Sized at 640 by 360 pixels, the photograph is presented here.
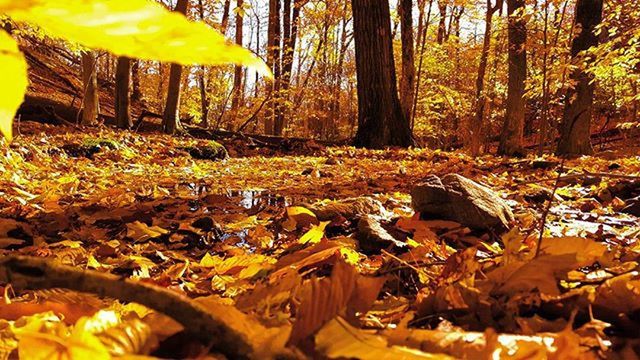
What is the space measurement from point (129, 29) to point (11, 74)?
10 centimetres

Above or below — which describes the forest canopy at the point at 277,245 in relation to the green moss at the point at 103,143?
below

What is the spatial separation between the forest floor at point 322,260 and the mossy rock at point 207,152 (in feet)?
4.98

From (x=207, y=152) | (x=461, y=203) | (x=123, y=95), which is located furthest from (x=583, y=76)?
(x=123, y=95)

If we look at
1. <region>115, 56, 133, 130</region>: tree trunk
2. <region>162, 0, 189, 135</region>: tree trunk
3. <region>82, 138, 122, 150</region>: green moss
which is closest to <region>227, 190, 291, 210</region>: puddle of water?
<region>82, 138, 122, 150</region>: green moss

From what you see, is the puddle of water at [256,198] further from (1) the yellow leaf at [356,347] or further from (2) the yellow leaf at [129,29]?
(2) the yellow leaf at [129,29]

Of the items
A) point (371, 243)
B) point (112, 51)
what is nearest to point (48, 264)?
point (112, 51)

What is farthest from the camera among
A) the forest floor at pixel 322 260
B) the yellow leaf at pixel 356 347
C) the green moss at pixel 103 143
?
the green moss at pixel 103 143

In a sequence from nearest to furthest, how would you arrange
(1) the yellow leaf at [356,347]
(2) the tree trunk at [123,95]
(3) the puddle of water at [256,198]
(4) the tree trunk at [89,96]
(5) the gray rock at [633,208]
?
(1) the yellow leaf at [356,347] < (5) the gray rock at [633,208] < (3) the puddle of water at [256,198] < (2) the tree trunk at [123,95] < (4) the tree trunk at [89,96]

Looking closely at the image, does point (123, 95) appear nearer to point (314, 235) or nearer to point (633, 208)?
point (314, 235)

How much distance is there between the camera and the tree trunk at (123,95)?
→ 8.37 meters

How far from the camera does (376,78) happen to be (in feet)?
25.5

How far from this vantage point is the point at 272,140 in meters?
8.45

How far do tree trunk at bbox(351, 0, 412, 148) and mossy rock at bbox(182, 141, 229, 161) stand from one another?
8.12ft

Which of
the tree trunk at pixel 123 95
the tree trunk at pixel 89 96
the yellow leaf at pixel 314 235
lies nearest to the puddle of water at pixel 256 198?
the yellow leaf at pixel 314 235
